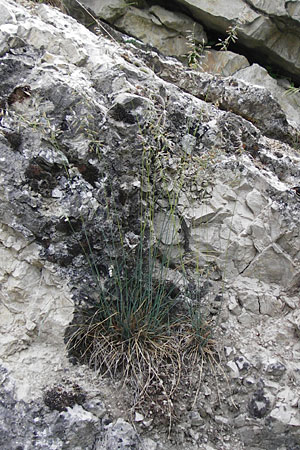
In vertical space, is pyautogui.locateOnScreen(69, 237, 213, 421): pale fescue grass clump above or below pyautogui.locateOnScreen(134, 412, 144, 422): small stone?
above

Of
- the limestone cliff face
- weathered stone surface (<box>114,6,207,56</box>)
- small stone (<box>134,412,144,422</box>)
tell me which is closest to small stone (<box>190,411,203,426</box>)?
the limestone cliff face

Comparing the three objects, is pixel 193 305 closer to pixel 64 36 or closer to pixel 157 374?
pixel 157 374

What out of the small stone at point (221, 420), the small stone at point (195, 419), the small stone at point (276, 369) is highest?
the small stone at point (276, 369)

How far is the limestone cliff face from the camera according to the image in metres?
2.41

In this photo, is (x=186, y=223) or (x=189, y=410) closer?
(x=189, y=410)

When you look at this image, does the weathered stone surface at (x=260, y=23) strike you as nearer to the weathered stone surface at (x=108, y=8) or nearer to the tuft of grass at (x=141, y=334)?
the weathered stone surface at (x=108, y=8)

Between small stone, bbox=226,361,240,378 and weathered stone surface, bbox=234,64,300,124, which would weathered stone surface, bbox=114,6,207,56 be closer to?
weathered stone surface, bbox=234,64,300,124

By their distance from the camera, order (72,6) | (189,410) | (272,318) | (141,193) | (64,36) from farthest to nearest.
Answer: (72,6)
(64,36)
(272,318)
(141,193)
(189,410)

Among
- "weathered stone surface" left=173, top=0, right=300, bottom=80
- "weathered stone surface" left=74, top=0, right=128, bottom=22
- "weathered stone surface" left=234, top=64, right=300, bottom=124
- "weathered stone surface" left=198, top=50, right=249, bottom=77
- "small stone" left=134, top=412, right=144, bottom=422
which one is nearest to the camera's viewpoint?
"small stone" left=134, top=412, right=144, bottom=422

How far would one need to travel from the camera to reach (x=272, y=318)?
287cm

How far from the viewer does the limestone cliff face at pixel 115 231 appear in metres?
2.41

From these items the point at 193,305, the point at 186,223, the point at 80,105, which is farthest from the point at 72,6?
the point at 193,305

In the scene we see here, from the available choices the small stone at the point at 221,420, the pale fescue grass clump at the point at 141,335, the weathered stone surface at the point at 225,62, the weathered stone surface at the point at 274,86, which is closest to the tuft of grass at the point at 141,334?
the pale fescue grass clump at the point at 141,335

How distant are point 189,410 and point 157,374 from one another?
27 centimetres
